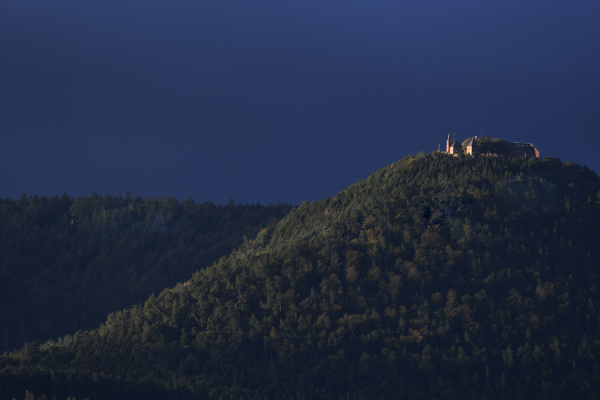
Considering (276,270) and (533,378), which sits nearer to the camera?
(533,378)

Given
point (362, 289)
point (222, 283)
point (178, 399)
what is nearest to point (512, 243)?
point (362, 289)

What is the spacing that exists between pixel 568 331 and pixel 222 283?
8373 centimetres

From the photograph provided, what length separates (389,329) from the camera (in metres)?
182

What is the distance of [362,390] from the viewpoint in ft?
552

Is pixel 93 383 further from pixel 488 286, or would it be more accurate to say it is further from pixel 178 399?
pixel 488 286

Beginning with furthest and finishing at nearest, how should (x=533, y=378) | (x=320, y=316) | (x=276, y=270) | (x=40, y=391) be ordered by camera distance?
(x=276, y=270), (x=320, y=316), (x=533, y=378), (x=40, y=391)

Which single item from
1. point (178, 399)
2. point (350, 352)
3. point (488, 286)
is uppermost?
point (488, 286)

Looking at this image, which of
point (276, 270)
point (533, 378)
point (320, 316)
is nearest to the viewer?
point (533, 378)

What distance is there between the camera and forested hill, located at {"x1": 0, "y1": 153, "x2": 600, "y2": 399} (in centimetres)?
16838

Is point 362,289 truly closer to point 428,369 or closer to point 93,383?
point 428,369

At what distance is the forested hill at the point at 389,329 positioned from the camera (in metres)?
168

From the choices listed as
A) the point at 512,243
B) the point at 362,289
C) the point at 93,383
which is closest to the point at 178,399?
the point at 93,383

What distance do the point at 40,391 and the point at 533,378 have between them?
339 feet

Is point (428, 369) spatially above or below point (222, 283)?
below
